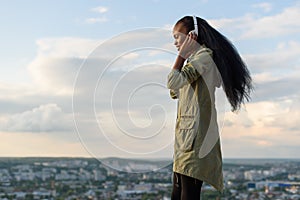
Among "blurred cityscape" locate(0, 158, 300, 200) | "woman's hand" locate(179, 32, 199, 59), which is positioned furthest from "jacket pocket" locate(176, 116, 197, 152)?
"blurred cityscape" locate(0, 158, 300, 200)

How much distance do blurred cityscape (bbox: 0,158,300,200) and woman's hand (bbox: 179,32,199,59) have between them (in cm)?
387

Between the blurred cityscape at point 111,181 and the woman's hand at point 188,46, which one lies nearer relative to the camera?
the woman's hand at point 188,46

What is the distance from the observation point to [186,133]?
195 centimetres

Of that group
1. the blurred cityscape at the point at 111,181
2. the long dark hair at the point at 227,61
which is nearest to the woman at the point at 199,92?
the long dark hair at the point at 227,61

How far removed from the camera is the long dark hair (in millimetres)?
1989

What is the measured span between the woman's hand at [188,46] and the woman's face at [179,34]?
0.02m

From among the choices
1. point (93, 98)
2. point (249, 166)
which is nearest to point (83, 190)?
point (249, 166)

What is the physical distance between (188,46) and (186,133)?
31 cm

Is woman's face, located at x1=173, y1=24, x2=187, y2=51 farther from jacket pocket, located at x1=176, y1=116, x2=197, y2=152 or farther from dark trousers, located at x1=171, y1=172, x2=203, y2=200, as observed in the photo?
dark trousers, located at x1=171, y1=172, x2=203, y2=200

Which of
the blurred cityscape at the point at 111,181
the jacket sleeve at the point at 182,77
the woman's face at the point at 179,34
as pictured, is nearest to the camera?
the jacket sleeve at the point at 182,77

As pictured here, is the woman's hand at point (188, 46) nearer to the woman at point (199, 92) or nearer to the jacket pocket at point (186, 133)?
the woman at point (199, 92)

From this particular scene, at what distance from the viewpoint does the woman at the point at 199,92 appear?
1.93m

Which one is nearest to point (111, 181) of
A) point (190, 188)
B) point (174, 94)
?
point (174, 94)

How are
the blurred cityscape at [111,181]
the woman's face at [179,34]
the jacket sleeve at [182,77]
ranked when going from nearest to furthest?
the jacket sleeve at [182,77] < the woman's face at [179,34] < the blurred cityscape at [111,181]
